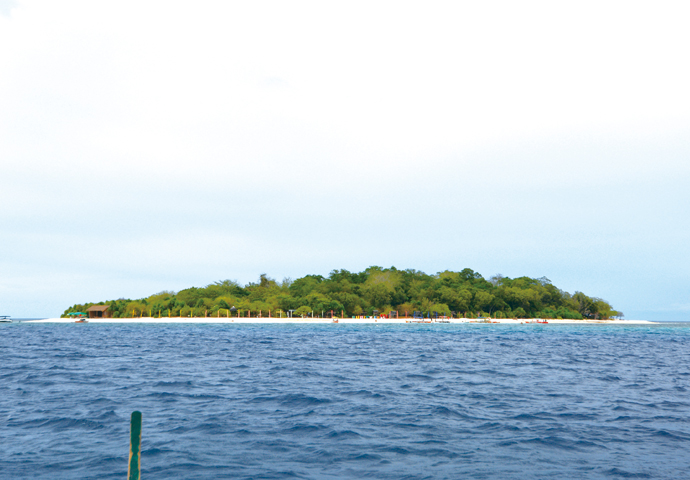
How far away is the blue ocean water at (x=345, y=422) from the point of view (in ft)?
44.5

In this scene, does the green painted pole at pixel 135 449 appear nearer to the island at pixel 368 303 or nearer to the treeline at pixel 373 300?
the island at pixel 368 303

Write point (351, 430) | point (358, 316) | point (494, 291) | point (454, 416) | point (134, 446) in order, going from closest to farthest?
1. point (134, 446)
2. point (351, 430)
3. point (454, 416)
4. point (358, 316)
5. point (494, 291)

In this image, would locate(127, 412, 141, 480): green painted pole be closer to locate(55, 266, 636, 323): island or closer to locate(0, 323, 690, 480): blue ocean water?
locate(0, 323, 690, 480): blue ocean water

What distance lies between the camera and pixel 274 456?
47.2 ft

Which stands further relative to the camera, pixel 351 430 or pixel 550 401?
pixel 550 401

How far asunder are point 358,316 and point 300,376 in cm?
14028

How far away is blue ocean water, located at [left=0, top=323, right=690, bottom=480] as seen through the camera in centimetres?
1355

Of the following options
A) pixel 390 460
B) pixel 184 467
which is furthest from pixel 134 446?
pixel 390 460

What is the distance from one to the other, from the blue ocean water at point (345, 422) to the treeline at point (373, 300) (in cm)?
13446

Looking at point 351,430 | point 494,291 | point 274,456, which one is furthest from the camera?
point 494,291

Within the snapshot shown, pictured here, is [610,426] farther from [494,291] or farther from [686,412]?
[494,291]

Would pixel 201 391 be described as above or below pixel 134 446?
below

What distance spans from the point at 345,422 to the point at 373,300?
16184 cm

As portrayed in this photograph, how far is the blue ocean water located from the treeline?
134m
